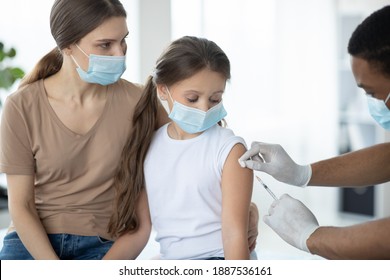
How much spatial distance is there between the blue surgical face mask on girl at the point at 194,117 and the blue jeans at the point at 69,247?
1.53 feet

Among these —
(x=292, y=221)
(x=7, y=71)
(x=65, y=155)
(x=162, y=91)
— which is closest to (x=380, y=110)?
(x=292, y=221)

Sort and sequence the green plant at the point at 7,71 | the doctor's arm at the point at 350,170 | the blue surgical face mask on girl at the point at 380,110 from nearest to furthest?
the blue surgical face mask on girl at the point at 380,110, the doctor's arm at the point at 350,170, the green plant at the point at 7,71

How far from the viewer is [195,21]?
159 inches

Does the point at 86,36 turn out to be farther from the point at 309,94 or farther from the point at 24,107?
the point at 309,94

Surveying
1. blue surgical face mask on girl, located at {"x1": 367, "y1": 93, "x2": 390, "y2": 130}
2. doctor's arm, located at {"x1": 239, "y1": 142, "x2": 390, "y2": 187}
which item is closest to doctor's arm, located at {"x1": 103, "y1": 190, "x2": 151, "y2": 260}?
doctor's arm, located at {"x1": 239, "y1": 142, "x2": 390, "y2": 187}

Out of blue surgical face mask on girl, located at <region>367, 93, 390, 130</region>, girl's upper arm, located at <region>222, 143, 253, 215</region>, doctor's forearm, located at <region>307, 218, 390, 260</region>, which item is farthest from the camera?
blue surgical face mask on girl, located at <region>367, 93, 390, 130</region>

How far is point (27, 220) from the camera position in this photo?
Result: 189cm

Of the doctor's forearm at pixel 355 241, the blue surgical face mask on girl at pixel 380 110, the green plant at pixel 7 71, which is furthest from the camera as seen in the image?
the green plant at pixel 7 71

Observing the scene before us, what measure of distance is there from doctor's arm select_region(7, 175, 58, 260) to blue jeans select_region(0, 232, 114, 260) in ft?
0.21

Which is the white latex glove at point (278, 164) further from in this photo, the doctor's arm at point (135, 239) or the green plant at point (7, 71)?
the green plant at point (7, 71)

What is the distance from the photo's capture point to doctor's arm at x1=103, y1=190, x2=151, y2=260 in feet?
6.23

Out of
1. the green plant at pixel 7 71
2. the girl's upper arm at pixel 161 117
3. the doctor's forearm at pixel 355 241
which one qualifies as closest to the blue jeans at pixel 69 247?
the girl's upper arm at pixel 161 117

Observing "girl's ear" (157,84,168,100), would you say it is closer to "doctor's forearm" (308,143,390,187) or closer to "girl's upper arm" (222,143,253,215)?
"girl's upper arm" (222,143,253,215)

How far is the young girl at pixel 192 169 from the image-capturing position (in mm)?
1741
